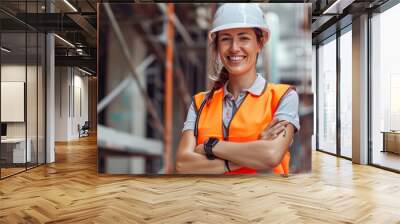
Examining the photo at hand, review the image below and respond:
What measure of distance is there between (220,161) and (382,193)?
2349mm

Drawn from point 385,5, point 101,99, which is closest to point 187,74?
point 101,99

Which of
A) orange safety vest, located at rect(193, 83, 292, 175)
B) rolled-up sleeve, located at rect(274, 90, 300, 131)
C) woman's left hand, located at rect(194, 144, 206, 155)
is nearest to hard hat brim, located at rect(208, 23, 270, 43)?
orange safety vest, located at rect(193, 83, 292, 175)

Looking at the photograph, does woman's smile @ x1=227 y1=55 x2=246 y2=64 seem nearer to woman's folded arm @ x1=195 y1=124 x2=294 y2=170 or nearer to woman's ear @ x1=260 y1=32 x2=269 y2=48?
woman's ear @ x1=260 y1=32 x2=269 y2=48

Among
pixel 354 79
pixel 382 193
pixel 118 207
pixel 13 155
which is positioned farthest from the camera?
pixel 354 79

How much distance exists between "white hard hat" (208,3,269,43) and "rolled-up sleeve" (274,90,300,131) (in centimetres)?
114

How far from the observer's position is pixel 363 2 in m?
7.10

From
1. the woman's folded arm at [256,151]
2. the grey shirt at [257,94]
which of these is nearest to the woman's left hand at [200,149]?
the woman's folded arm at [256,151]

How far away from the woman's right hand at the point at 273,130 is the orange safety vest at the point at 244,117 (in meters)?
0.06

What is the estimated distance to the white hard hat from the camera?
20.4 ft


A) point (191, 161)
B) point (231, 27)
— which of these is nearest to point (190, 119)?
point (191, 161)

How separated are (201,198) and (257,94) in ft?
6.80

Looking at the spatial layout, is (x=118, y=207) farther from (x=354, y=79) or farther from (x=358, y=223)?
(x=354, y=79)

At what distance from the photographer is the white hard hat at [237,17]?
6227 millimetres

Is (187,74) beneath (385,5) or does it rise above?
beneath
